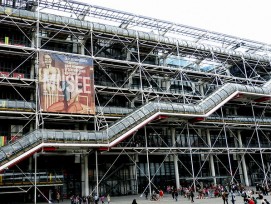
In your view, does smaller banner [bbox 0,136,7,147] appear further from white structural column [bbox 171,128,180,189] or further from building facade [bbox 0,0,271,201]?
white structural column [bbox 171,128,180,189]

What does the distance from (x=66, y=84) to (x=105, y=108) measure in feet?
13.0

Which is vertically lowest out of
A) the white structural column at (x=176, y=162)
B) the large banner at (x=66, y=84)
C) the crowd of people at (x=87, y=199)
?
the crowd of people at (x=87, y=199)

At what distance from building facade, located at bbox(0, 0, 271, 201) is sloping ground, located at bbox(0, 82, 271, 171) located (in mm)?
76

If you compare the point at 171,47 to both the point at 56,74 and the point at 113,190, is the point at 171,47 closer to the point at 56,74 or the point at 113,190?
the point at 56,74

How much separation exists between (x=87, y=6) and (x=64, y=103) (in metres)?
9.13

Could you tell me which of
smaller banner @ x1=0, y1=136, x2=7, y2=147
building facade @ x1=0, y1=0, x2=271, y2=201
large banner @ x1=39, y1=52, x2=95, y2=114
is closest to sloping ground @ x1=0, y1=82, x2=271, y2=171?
building facade @ x1=0, y1=0, x2=271, y2=201

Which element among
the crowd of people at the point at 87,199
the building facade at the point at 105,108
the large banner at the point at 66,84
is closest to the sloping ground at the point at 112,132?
the building facade at the point at 105,108

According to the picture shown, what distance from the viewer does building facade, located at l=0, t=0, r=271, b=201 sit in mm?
23969

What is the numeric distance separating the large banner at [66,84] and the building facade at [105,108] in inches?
3.1

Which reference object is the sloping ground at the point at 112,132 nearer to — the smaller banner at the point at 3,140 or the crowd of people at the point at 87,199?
the crowd of people at the point at 87,199

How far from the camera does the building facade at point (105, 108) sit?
2397cm

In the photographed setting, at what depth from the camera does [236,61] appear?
36.7m

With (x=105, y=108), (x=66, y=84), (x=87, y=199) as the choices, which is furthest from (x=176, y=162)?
(x=66, y=84)

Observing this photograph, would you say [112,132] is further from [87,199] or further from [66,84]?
[66,84]
